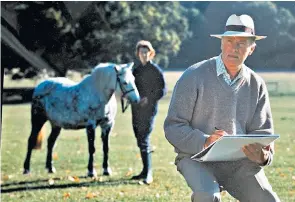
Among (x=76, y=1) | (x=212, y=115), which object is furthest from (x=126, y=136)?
(x=212, y=115)

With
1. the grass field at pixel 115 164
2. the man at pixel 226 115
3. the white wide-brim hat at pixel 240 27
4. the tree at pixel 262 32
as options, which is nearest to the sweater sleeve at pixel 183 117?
the man at pixel 226 115

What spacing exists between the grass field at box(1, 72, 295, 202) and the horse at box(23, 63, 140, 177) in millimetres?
85

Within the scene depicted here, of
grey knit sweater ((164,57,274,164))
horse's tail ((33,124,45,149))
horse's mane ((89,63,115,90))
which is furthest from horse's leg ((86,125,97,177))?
grey knit sweater ((164,57,274,164))

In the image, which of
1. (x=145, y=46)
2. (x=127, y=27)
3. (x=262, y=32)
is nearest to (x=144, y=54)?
(x=145, y=46)

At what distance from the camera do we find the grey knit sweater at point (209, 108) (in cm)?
314

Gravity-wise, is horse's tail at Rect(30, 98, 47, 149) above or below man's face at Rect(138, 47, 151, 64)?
below

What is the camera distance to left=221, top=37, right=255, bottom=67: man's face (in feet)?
10.6

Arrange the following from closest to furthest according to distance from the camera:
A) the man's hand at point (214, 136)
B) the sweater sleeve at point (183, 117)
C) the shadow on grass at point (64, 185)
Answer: the man's hand at point (214, 136), the sweater sleeve at point (183, 117), the shadow on grass at point (64, 185)

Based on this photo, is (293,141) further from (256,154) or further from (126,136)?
(256,154)

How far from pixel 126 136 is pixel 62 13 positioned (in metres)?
1.01

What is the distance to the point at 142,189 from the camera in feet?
16.2

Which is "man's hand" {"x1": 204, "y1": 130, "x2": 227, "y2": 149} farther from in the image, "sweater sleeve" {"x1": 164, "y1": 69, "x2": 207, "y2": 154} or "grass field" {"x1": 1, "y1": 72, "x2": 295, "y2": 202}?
"grass field" {"x1": 1, "y1": 72, "x2": 295, "y2": 202}

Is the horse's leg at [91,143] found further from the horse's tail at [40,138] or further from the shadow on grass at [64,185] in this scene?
the horse's tail at [40,138]

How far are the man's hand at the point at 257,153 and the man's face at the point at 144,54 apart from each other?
2.11 meters
